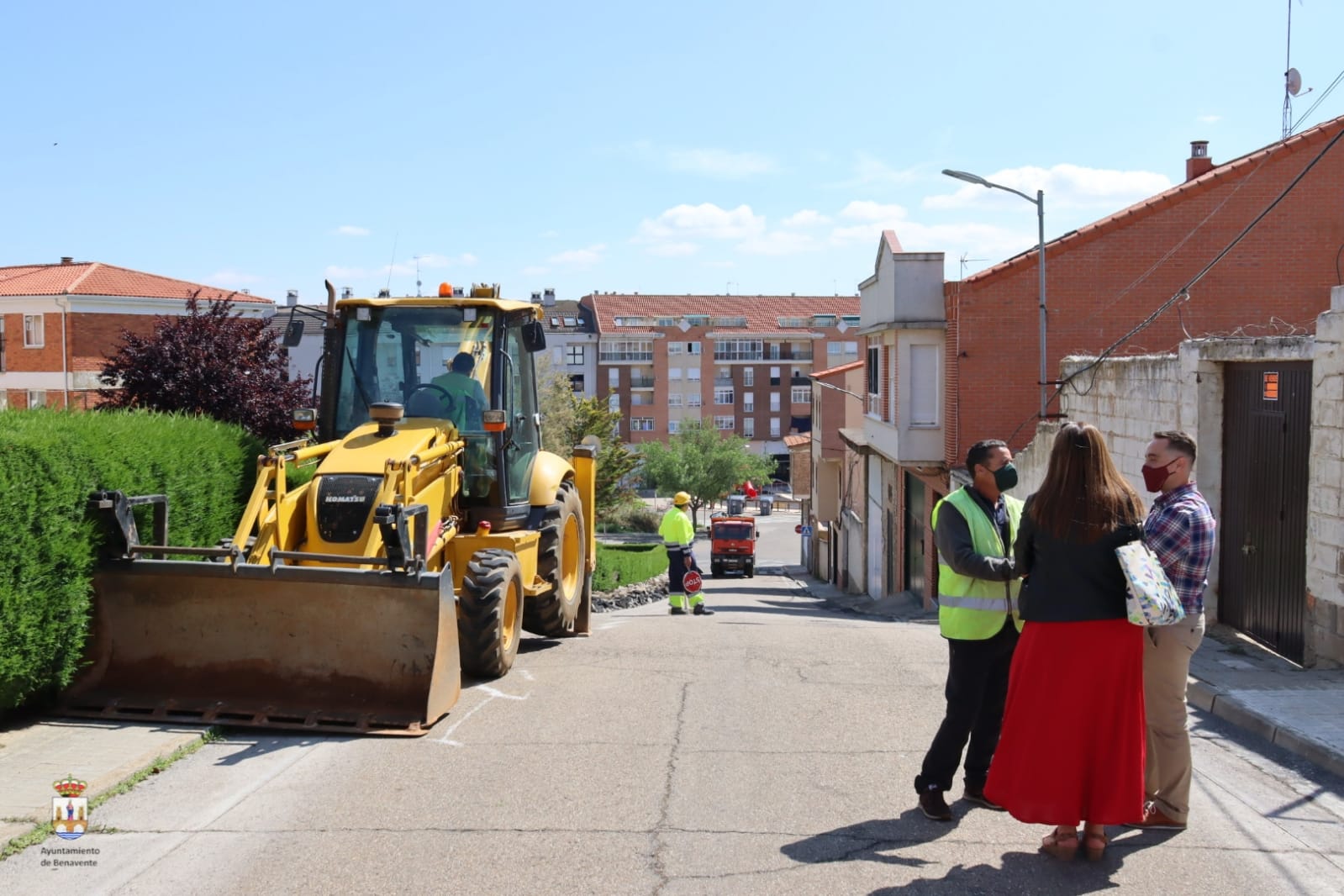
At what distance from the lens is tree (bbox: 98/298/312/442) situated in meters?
16.6

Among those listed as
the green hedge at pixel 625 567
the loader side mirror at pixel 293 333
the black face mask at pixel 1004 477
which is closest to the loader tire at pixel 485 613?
the loader side mirror at pixel 293 333

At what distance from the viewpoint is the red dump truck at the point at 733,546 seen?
151 feet

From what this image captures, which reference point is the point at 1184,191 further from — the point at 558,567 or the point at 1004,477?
the point at 1004,477

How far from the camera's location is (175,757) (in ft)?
22.9

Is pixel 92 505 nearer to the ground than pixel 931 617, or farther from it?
farther from it

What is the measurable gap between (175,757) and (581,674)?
10.8 feet

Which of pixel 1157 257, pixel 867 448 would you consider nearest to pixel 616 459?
pixel 867 448

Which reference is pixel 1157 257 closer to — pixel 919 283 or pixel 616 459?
pixel 919 283

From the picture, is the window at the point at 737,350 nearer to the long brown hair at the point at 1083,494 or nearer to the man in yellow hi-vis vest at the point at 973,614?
the man in yellow hi-vis vest at the point at 973,614

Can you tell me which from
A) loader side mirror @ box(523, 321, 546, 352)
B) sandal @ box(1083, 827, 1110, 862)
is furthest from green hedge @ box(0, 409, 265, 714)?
sandal @ box(1083, 827, 1110, 862)

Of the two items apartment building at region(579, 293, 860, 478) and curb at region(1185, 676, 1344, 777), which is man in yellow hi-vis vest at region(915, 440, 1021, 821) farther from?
apartment building at region(579, 293, 860, 478)

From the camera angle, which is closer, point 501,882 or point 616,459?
point 501,882

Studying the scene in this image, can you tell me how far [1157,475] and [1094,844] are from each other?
1.76m

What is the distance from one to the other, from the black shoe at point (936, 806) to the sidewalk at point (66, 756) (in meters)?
3.98
